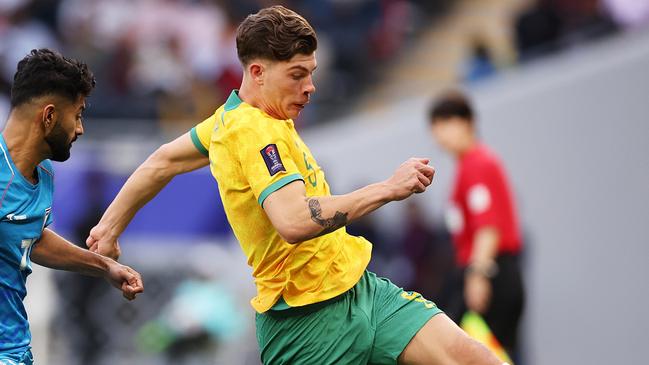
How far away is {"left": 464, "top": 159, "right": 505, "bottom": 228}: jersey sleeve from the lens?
332 inches

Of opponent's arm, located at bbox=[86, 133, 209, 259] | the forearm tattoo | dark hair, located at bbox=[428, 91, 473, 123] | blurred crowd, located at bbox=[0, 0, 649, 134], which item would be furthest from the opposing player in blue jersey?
blurred crowd, located at bbox=[0, 0, 649, 134]

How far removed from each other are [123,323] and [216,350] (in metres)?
1.28

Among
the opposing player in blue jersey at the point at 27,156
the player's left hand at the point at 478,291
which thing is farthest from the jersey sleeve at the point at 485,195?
the opposing player in blue jersey at the point at 27,156

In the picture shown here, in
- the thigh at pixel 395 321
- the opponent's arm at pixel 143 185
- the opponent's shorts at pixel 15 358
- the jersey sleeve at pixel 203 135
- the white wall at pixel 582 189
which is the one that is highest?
the jersey sleeve at pixel 203 135

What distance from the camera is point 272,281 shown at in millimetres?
5262

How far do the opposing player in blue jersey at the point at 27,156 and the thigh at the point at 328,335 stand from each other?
1153 millimetres

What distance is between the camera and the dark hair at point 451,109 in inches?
334

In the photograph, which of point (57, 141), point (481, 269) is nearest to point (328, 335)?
point (57, 141)

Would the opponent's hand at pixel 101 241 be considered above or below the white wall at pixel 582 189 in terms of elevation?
above

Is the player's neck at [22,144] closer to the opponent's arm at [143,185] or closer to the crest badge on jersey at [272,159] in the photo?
the opponent's arm at [143,185]

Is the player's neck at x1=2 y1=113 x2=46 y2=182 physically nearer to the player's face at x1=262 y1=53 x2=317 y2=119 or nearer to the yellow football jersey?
the yellow football jersey

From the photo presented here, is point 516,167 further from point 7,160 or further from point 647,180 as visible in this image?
point 7,160

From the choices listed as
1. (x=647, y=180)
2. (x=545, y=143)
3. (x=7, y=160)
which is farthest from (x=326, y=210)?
(x=545, y=143)

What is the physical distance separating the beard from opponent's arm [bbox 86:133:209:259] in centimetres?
66
